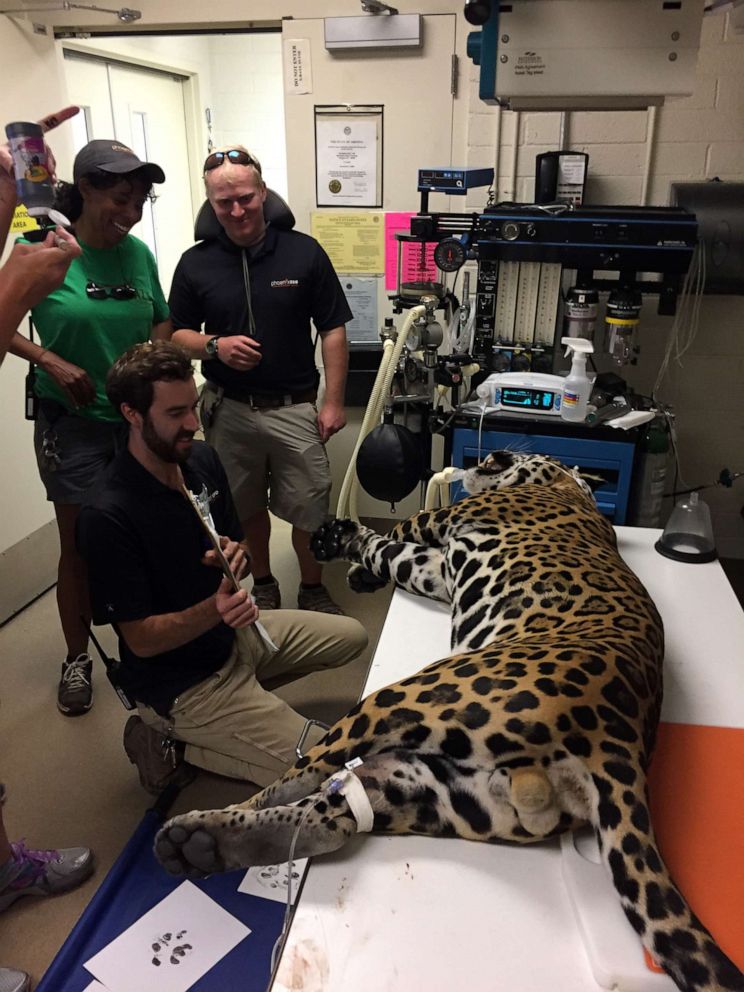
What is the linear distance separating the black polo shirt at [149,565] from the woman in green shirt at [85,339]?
61cm

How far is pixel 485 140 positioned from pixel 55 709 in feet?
8.80

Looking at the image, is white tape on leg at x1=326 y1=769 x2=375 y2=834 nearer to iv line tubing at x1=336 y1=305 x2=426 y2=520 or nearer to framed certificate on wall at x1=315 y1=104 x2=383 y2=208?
iv line tubing at x1=336 y1=305 x2=426 y2=520

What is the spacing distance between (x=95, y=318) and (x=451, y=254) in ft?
3.81

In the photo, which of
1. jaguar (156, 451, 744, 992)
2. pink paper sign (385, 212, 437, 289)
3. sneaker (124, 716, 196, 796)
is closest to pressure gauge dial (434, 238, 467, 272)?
pink paper sign (385, 212, 437, 289)

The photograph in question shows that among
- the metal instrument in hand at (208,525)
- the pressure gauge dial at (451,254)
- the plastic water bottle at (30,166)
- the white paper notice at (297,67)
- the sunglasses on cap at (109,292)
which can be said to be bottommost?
the metal instrument in hand at (208,525)

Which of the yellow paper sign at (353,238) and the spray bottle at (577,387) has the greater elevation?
the yellow paper sign at (353,238)

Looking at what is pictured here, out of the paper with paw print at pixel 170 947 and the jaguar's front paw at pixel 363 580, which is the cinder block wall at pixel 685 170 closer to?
the jaguar's front paw at pixel 363 580

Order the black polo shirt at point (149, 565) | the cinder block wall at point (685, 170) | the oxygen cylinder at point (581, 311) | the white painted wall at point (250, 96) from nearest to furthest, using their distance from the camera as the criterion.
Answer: the black polo shirt at point (149, 565) < the oxygen cylinder at point (581, 311) < the cinder block wall at point (685, 170) < the white painted wall at point (250, 96)

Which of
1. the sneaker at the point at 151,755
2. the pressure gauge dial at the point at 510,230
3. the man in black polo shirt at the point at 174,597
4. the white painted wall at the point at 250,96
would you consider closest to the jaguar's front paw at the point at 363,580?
the man in black polo shirt at the point at 174,597

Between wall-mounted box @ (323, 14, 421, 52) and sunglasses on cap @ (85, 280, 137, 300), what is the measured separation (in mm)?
1413

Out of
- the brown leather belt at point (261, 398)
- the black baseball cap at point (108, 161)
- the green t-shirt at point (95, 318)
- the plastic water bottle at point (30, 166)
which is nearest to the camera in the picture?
the plastic water bottle at point (30, 166)

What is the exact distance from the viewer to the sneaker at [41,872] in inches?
68.5

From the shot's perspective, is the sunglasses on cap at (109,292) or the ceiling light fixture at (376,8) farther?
the ceiling light fixture at (376,8)

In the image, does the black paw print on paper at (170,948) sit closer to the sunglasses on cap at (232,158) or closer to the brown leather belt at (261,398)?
the brown leather belt at (261,398)
